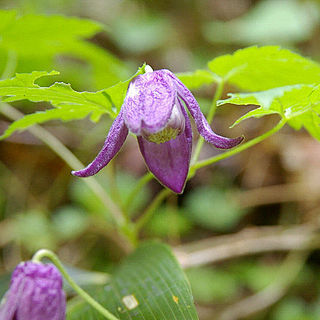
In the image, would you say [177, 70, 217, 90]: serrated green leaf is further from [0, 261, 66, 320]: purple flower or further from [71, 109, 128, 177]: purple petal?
[0, 261, 66, 320]: purple flower

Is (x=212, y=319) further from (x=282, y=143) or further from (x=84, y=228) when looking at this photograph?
(x=282, y=143)

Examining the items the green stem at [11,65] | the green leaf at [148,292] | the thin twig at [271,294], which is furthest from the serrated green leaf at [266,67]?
the thin twig at [271,294]

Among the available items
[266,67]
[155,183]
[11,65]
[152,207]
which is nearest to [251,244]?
[155,183]

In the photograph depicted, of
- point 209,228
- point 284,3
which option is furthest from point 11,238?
point 284,3

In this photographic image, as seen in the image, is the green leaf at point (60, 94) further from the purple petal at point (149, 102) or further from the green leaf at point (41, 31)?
the green leaf at point (41, 31)

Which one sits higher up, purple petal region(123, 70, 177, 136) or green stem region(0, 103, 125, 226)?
purple petal region(123, 70, 177, 136)

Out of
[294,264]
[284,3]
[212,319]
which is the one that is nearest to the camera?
[212,319]

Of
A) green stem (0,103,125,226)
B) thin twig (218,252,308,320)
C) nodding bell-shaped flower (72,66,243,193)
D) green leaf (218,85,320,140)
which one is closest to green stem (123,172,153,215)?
green stem (0,103,125,226)

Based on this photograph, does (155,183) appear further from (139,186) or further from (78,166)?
(139,186)
